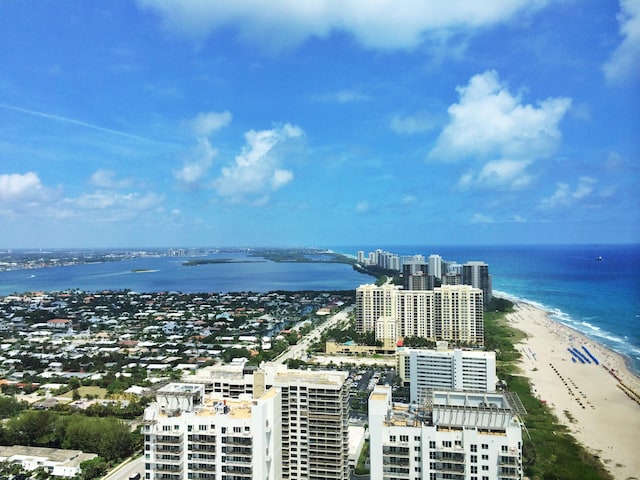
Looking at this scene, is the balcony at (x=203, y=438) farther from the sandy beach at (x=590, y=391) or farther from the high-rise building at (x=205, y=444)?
the sandy beach at (x=590, y=391)

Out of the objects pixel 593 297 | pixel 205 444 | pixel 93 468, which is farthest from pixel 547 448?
pixel 593 297

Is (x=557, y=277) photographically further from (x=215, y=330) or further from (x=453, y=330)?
(x=215, y=330)

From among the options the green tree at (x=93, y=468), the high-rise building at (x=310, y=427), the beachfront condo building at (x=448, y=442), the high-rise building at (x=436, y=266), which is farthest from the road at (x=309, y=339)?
the beachfront condo building at (x=448, y=442)

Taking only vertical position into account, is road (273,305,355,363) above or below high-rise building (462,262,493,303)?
below

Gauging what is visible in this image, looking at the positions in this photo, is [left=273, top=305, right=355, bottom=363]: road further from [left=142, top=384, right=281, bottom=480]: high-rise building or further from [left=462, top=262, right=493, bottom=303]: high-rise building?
[left=142, top=384, right=281, bottom=480]: high-rise building

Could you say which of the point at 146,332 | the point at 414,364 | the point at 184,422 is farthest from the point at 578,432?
the point at 146,332

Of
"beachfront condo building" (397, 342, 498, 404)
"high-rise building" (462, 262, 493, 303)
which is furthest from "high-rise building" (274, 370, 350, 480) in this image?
"high-rise building" (462, 262, 493, 303)
